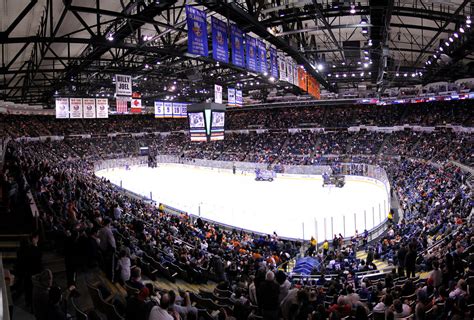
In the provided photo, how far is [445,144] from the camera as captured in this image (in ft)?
111

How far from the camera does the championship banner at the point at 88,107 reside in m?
23.5

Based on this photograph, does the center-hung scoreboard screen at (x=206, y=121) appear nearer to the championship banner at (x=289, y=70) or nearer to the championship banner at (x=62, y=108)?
the championship banner at (x=289, y=70)

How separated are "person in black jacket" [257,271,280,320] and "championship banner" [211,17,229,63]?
7.59m

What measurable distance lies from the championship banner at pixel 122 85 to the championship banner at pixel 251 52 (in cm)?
766

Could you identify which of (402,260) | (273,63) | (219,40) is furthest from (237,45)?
(402,260)

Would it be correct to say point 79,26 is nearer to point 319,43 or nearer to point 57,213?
point 57,213

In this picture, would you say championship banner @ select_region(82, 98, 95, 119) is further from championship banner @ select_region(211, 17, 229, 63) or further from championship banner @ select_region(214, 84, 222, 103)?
championship banner @ select_region(211, 17, 229, 63)

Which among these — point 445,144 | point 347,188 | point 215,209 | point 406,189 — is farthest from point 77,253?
point 445,144

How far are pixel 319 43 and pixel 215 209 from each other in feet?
43.2

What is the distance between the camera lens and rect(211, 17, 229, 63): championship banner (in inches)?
444

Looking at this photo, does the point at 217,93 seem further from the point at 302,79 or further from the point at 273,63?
the point at 273,63

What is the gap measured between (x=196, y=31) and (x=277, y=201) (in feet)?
58.9

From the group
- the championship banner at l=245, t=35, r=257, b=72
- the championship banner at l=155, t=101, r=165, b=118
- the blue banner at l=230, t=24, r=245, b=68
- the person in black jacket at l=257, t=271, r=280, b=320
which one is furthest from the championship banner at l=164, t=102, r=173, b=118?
the person in black jacket at l=257, t=271, r=280, b=320

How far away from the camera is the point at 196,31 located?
10406 mm
